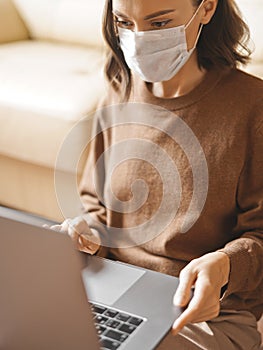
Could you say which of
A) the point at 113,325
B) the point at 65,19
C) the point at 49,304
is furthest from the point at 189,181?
the point at 65,19

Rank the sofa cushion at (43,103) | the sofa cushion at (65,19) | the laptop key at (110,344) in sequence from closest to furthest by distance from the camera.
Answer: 1. the laptop key at (110,344)
2. the sofa cushion at (43,103)
3. the sofa cushion at (65,19)

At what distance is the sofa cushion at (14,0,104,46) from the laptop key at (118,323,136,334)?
1.68 metres

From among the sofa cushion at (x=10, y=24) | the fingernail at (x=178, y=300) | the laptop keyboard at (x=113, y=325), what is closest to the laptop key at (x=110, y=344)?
the laptop keyboard at (x=113, y=325)

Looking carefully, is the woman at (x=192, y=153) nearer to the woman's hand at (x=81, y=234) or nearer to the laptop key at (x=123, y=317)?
the woman's hand at (x=81, y=234)

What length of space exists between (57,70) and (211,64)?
108 cm

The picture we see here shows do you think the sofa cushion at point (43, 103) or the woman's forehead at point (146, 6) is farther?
the sofa cushion at point (43, 103)

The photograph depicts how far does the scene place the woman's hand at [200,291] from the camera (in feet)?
2.82

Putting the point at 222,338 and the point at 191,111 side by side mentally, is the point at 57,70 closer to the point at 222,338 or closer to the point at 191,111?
the point at 191,111

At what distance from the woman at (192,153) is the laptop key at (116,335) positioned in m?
0.20

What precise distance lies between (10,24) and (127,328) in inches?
77.4

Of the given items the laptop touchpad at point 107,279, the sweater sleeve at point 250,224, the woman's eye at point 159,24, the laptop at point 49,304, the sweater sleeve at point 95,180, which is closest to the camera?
the laptop at point 49,304

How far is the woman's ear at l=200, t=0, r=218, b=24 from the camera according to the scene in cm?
119

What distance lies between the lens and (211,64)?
121 centimetres

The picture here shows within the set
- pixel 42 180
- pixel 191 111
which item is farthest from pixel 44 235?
pixel 42 180
